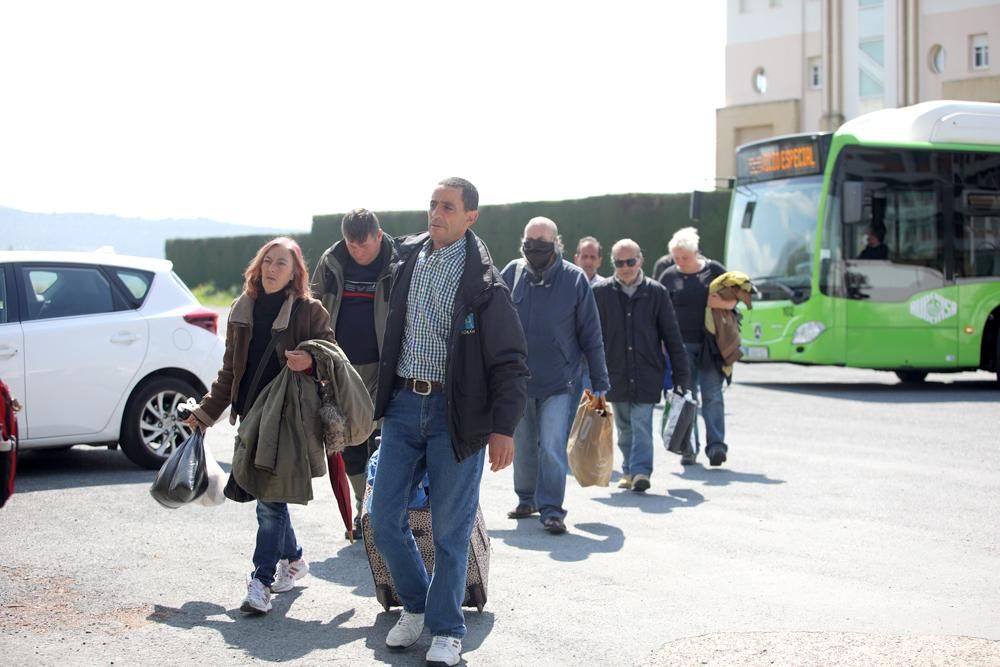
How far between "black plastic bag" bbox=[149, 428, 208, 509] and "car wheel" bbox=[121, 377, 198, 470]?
4076 mm

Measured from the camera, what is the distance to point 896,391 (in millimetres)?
17594

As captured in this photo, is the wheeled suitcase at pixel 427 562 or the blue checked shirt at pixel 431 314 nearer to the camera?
the blue checked shirt at pixel 431 314

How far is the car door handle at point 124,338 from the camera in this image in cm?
998

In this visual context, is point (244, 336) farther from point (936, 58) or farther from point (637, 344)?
point (936, 58)

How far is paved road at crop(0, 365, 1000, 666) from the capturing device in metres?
5.39

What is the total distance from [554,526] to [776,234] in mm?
11216

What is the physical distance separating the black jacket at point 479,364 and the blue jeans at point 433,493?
82 millimetres

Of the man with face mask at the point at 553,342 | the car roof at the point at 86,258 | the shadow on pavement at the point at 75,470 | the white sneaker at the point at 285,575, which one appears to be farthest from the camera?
the car roof at the point at 86,258

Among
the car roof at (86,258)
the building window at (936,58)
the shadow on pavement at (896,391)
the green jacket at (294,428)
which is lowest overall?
the shadow on pavement at (896,391)

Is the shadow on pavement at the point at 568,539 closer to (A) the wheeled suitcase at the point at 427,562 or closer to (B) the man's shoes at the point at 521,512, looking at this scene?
(B) the man's shoes at the point at 521,512

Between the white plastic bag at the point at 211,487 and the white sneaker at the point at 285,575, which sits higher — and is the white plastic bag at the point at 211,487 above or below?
above

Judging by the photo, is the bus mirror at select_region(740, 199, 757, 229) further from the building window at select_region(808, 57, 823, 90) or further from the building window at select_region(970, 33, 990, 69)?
the building window at select_region(808, 57, 823, 90)

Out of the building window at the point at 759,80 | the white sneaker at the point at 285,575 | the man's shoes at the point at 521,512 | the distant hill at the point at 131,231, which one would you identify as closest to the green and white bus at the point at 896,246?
the man's shoes at the point at 521,512

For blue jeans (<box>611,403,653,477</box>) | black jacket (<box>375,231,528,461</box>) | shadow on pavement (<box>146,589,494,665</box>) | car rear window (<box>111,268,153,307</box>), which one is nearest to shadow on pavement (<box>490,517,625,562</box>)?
blue jeans (<box>611,403,653,477</box>)
